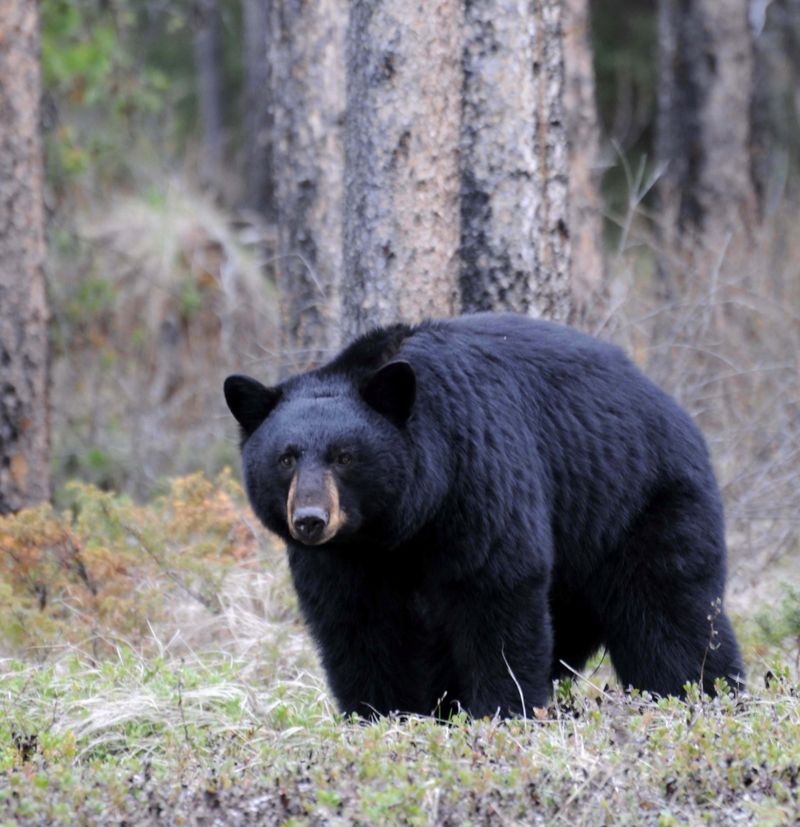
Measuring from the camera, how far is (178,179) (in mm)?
13922

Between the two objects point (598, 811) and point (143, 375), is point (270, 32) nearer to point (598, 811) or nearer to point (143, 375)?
point (143, 375)

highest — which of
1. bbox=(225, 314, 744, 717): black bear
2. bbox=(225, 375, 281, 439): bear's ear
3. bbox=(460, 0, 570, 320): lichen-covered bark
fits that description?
bbox=(460, 0, 570, 320): lichen-covered bark

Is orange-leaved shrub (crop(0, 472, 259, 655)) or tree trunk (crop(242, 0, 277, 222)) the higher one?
tree trunk (crop(242, 0, 277, 222))

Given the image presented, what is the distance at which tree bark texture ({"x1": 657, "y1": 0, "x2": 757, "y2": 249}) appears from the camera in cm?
1298

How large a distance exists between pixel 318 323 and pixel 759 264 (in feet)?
11.7

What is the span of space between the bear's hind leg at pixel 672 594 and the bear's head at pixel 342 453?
0.99m

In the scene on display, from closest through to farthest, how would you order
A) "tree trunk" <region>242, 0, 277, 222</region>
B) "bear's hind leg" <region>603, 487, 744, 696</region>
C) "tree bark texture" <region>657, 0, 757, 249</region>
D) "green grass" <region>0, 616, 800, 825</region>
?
"green grass" <region>0, 616, 800, 825</region>
"bear's hind leg" <region>603, 487, 744, 696</region>
"tree bark texture" <region>657, 0, 757, 249</region>
"tree trunk" <region>242, 0, 277, 222</region>

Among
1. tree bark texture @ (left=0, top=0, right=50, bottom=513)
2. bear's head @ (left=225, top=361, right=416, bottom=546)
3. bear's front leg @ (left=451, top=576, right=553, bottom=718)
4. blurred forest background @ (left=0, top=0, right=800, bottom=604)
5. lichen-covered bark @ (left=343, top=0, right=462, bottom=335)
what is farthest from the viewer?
tree bark texture @ (left=0, top=0, right=50, bottom=513)

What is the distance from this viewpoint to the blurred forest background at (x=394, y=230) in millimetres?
6059

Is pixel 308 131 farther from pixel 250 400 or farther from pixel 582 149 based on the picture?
pixel 250 400

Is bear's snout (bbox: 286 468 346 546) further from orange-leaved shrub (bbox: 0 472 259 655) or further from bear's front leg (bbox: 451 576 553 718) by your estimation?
orange-leaved shrub (bbox: 0 472 259 655)

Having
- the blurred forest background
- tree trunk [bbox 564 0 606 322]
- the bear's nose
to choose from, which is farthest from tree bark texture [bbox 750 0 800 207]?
the bear's nose

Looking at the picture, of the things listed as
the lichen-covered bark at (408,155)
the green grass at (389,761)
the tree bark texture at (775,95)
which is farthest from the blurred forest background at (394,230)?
the green grass at (389,761)

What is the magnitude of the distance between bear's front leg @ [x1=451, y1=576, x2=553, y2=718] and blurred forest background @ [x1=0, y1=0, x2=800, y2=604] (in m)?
1.78
